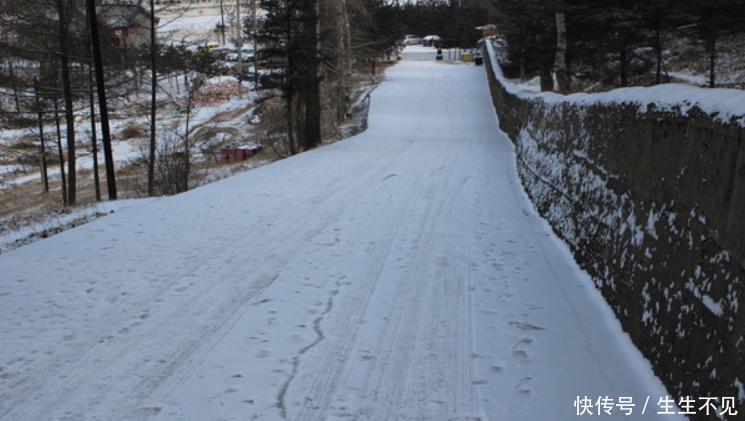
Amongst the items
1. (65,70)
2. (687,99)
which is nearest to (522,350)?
(687,99)

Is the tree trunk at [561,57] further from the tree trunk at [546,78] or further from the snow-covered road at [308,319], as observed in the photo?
the snow-covered road at [308,319]

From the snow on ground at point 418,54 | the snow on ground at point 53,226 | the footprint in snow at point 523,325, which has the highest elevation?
the snow on ground at point 418,54

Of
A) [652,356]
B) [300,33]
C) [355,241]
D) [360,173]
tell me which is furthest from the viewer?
[300,33]

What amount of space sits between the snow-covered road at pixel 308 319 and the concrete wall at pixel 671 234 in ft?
1.06

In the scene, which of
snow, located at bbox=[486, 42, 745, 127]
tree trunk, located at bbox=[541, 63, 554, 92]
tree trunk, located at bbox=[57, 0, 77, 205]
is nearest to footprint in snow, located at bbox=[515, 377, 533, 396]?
snow, located at bbox=[486, 42, 745, 127]

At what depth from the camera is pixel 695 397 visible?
313 centimetres

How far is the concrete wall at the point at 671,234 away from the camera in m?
2.87

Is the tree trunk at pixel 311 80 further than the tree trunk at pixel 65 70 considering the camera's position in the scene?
Yes

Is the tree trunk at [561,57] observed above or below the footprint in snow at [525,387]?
above

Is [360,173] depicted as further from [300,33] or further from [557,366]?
[300,33]

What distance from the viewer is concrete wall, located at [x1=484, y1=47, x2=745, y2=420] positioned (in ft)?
9.40

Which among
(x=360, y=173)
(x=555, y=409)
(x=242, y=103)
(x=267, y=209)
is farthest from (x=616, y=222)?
(x=242, y=103)

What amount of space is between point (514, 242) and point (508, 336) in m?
2.82

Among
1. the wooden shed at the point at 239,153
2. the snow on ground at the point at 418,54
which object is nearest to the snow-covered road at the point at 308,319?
the wooden shed at the point at 239,153
